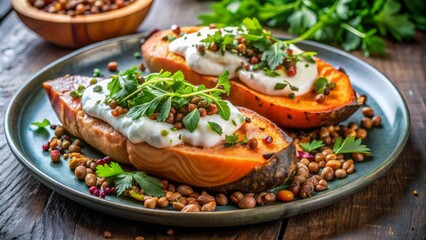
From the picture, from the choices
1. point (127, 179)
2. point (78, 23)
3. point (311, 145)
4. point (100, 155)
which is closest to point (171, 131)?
point (127, 179)

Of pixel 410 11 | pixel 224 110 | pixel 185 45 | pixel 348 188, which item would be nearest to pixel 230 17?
pixel 185 45

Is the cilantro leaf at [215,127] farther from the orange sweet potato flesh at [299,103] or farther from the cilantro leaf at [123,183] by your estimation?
the orange sweet potato flesh at [299,103]

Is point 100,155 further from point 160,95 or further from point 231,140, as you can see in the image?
point 231,140

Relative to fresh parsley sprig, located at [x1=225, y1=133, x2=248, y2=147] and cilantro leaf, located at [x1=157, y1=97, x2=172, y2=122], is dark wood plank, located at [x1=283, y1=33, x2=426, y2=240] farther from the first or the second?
cilantro leaf, located at [x1=157, y1=97, x2=172, y2=122]

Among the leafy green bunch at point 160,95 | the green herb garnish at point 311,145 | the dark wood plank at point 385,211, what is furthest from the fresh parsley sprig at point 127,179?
the green herb garnish at point 311,145

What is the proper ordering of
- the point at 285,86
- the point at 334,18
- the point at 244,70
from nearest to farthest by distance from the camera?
the point at 285,86 < the point at 244,70 < the point at 334,18

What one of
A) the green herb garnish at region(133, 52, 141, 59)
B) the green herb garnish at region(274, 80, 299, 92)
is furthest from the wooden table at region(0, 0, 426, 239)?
the green herb garnish at region(133, 52, 141, 59)
